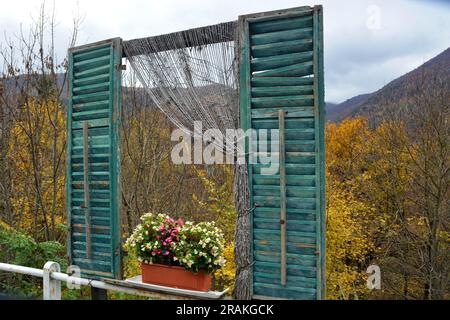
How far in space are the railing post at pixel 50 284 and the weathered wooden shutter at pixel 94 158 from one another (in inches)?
24.0

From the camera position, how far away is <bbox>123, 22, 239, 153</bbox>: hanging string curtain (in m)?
2.86

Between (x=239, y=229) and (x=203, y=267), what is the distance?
36 cm

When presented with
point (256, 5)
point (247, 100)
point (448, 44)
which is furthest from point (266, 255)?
point (448, 44)

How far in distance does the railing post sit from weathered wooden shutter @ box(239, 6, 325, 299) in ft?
4.28

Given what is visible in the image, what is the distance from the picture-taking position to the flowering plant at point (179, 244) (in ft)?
8.59

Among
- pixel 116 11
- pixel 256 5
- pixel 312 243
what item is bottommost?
pixel 312 243

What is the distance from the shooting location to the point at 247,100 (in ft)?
9.09

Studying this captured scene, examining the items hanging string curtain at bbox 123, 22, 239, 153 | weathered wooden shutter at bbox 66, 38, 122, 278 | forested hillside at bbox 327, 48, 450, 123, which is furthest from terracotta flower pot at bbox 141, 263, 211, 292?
forested hillside at bbox 327, 48, 450, 123

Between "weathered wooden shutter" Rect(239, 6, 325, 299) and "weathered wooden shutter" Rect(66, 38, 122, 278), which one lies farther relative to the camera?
"weathered wooden shutter" Rect(66, 38, 122, 278)

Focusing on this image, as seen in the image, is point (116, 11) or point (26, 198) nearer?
point (116, 11)

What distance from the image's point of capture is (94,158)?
3336 mm

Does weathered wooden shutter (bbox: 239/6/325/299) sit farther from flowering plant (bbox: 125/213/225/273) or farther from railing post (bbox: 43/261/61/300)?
railing post (bbox: 43/261/61/300)

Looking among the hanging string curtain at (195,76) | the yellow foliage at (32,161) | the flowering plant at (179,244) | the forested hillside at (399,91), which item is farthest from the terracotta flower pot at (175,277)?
the forested hillside at (399,91)

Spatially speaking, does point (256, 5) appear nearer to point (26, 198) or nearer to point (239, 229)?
point (239, 229)
